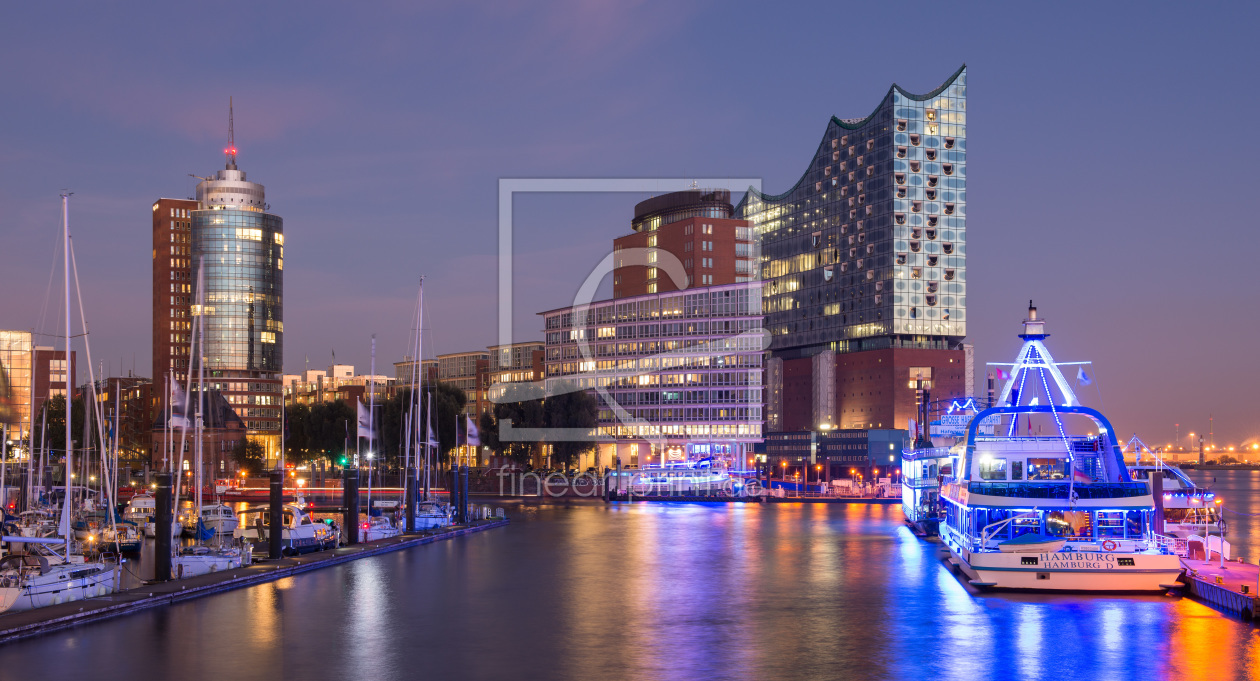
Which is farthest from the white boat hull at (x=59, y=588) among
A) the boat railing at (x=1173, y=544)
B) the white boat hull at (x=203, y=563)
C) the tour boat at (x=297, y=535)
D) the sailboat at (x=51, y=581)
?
the boat railing at (x=1173, y=544)

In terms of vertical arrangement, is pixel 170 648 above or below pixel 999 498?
below

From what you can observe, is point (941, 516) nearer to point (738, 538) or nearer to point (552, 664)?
point (738, 538)

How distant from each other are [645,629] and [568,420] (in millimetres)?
120798

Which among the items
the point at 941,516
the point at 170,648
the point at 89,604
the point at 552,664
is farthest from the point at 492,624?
the point at 941,516

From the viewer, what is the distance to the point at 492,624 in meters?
43.0

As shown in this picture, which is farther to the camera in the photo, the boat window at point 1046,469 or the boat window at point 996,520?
the boat window at point 1046,469

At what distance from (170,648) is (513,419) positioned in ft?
413

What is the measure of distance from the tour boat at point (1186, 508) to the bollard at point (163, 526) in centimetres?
4971

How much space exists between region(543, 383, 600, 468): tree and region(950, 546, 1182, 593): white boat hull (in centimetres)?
11323

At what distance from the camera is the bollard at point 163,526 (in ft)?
156

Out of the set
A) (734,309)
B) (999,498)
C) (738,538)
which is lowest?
(738,538)

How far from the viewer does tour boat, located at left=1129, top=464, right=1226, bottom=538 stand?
64.0 meters

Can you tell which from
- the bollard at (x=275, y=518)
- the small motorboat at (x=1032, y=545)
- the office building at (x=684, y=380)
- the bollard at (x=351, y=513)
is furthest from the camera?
the office building at (x=684, y=380)

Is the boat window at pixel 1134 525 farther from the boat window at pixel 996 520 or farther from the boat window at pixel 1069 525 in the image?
A: the boat window at pixel 996 520
